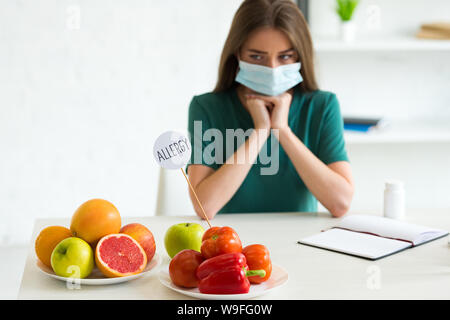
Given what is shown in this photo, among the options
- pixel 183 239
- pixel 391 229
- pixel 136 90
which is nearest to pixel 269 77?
pixel 391 229

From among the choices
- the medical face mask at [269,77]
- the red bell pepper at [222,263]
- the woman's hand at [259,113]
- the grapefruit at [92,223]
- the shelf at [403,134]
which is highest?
the medical face mask at [269,77]

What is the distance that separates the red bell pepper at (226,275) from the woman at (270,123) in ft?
2.30

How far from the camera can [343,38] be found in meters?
2.78

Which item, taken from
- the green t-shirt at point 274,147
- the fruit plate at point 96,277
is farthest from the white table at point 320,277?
the green t-shirt at point 274,147

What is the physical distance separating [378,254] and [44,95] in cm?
218

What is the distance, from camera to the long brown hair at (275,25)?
6.02ft

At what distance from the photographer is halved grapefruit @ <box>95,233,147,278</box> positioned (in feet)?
3.56

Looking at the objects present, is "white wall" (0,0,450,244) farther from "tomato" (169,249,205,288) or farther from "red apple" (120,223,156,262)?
"tomato" (169,249,205,288)

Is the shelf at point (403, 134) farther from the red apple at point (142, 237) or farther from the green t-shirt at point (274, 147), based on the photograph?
the red apple at point (142, 237)

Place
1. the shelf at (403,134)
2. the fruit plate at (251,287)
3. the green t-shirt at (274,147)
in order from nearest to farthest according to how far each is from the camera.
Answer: the fruit plate at (251,287), the green t-shirt at (274,147), the shelf at (403,134)
